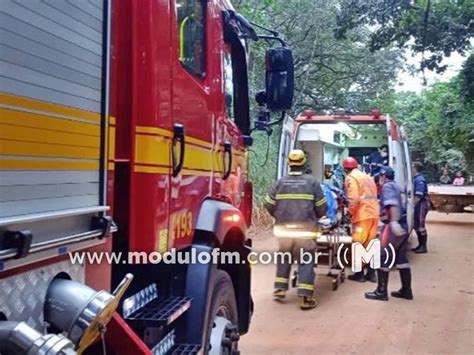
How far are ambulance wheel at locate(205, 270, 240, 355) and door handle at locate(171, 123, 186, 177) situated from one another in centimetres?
79

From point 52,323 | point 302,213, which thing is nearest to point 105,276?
point 52,323

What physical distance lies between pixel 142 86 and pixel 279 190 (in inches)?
191

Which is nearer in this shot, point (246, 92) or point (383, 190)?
point (246, 92)

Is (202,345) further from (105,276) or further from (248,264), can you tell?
(248,264)

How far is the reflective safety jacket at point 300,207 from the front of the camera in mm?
7270

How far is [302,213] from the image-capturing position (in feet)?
23.9

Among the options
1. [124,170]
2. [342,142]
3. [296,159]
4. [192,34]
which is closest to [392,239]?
[296,159]

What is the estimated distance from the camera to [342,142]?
12.2 metres

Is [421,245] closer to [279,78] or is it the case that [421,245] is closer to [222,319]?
[279,78]

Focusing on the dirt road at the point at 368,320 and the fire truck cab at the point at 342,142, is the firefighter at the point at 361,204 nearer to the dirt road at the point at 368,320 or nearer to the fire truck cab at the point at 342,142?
the dirt road at the point at 368,320

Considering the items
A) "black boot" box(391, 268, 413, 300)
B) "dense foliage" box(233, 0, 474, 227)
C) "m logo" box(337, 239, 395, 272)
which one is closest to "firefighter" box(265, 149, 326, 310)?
"m logo" box(337, 239, 395, 272)

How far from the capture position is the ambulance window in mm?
3936

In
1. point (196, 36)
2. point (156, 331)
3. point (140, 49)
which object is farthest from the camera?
point (196, 36)

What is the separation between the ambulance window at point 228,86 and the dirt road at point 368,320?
7.88 ft
